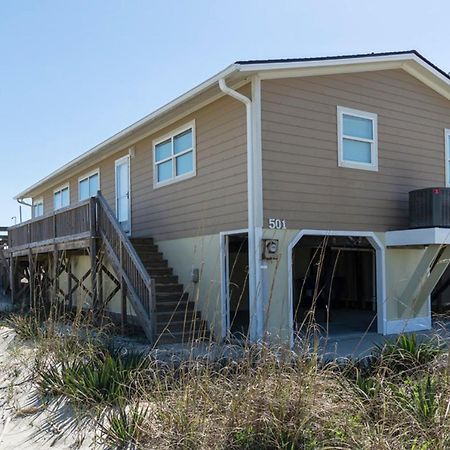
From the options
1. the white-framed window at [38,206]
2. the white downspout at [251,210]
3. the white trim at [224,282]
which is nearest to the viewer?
the white downspout at [251,210]

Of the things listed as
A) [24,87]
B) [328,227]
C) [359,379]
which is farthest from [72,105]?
[359,379]

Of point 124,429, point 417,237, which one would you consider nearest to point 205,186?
point 417,237

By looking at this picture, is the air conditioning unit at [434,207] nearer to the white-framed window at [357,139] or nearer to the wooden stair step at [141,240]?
the white-framed window at [357,139]

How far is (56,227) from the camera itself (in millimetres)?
12516

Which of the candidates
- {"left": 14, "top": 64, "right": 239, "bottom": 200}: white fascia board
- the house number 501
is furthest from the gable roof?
the house number 501

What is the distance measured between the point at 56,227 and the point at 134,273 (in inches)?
161

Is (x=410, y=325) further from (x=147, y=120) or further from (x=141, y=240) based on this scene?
(x=147, y=120)

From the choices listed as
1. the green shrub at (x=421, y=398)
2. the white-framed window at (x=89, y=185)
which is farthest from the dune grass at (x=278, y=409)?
the white-framed window at (x=89, y=185)

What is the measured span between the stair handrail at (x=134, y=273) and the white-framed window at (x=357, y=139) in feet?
13.8

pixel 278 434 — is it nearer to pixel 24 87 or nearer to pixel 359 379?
pixel 359 379

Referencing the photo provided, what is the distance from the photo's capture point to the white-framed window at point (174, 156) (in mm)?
10570

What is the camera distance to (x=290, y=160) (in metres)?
8.93

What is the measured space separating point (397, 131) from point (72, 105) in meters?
8.08

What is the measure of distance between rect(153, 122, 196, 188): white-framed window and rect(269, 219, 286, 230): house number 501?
8.08 ft
